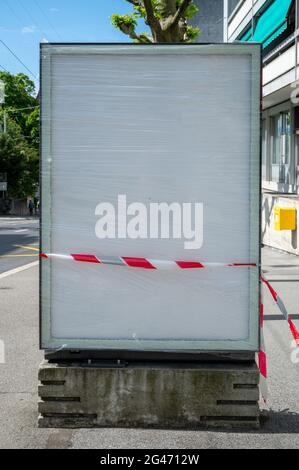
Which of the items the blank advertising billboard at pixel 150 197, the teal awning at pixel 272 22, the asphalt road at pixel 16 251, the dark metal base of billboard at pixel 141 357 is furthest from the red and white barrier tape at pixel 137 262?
the teal awning at pixel 272 22

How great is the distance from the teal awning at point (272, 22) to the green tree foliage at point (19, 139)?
41574 mm

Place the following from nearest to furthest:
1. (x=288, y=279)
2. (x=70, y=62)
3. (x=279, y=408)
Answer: (x=70, y=62) < (x=279, y=408) < (x=288, y=279)

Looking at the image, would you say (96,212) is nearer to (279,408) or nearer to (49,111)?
(49,111)

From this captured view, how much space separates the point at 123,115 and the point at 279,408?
2633mm

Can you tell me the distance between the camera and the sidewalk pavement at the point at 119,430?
469 cm

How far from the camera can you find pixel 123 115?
16.0ft

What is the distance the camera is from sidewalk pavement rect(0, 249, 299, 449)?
15.4 feet

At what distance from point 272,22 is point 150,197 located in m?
22.1

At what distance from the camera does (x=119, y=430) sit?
16.1ft

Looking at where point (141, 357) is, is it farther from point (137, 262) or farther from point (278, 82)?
point (278, 82)

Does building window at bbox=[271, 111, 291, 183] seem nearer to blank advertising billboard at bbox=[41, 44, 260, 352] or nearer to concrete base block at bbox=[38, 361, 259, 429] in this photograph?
blank advertising billboard at bbox=[41, 44, 260, 352]

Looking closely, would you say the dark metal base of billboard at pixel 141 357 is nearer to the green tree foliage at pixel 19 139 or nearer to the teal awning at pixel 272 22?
the teal awning at pixel 272 22

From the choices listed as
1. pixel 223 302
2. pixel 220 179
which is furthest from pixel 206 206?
pixel 223 302

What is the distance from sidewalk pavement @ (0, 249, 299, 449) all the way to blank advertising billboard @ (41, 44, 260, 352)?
61 centimetres
